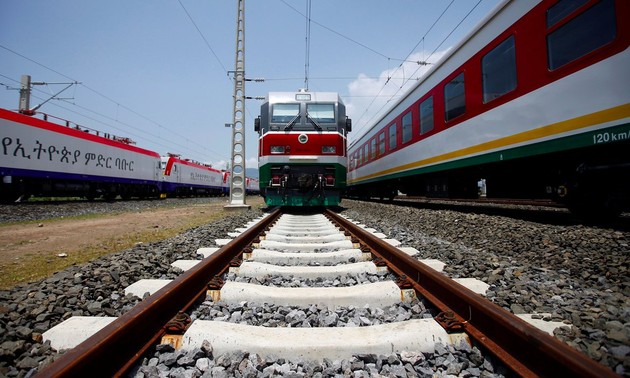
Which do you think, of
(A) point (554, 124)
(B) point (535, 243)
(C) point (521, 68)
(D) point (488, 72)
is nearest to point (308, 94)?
(D) point (488, 72)

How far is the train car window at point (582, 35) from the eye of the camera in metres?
3.67

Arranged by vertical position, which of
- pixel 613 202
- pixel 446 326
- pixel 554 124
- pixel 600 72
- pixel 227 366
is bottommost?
pixel 227 366

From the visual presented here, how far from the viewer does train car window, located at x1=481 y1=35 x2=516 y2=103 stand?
5.17 meters

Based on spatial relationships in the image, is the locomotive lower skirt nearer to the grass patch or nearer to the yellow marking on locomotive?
the yellow marking on locomotive

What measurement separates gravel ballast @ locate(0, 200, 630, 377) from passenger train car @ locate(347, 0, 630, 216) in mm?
1082

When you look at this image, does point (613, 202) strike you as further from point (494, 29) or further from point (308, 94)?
point (308, 94)

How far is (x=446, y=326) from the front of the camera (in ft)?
5.30

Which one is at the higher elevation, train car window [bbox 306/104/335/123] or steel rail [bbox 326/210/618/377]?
train car window [bbox 306/104/335/123]

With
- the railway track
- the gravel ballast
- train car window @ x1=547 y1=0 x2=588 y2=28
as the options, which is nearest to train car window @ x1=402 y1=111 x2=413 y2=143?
train car window @ x1=547 y1=0 x2=588 y2=28

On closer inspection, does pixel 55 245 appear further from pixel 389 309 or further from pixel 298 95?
pixel 298 95

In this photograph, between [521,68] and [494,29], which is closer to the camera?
[521,68]

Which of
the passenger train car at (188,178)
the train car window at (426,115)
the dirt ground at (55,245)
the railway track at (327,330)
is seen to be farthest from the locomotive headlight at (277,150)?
the passenger train car at (188,178)

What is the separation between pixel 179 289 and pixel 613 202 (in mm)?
5196

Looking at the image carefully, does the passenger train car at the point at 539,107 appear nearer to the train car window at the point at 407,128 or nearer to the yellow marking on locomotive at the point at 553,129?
the yellow marking on locomotive at the point at 553,129
